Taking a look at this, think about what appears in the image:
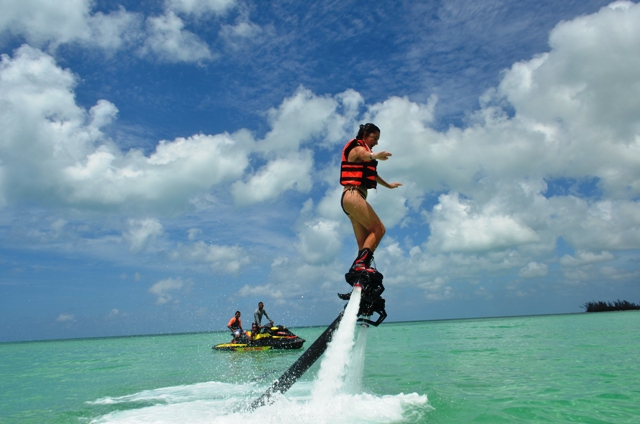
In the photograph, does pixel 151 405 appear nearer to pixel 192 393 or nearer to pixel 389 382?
pixel 192 393

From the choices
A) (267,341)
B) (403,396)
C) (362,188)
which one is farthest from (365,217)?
(267,341)

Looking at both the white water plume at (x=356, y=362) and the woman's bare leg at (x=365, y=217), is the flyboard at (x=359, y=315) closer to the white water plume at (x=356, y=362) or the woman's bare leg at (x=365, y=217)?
the white water plume at (x=356, y=362)

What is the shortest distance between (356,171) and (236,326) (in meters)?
26.9

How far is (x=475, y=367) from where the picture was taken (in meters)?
13.4

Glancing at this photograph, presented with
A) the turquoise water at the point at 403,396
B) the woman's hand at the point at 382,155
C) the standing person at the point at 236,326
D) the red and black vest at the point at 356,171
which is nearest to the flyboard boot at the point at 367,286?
the turquoise water at the point at 403,396

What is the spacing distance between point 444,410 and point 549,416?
1.55 metres

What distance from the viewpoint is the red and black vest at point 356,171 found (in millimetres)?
6031

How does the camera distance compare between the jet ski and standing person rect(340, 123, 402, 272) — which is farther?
the jet ski

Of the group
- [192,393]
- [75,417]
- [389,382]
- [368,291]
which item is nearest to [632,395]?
[389,382]

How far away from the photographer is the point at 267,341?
27.8 m

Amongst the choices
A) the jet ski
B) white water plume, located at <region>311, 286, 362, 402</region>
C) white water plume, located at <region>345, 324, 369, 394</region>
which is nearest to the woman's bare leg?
white water plume, located at <region>311, 286, 362, 402</region>

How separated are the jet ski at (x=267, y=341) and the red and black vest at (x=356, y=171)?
23.3 metres

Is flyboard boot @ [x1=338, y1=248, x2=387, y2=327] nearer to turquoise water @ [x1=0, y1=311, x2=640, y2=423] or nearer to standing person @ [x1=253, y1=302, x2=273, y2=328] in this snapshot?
turquoise water @ [x1=0, y1=311, x2=640, y2=423]

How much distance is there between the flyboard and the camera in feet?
18.1
